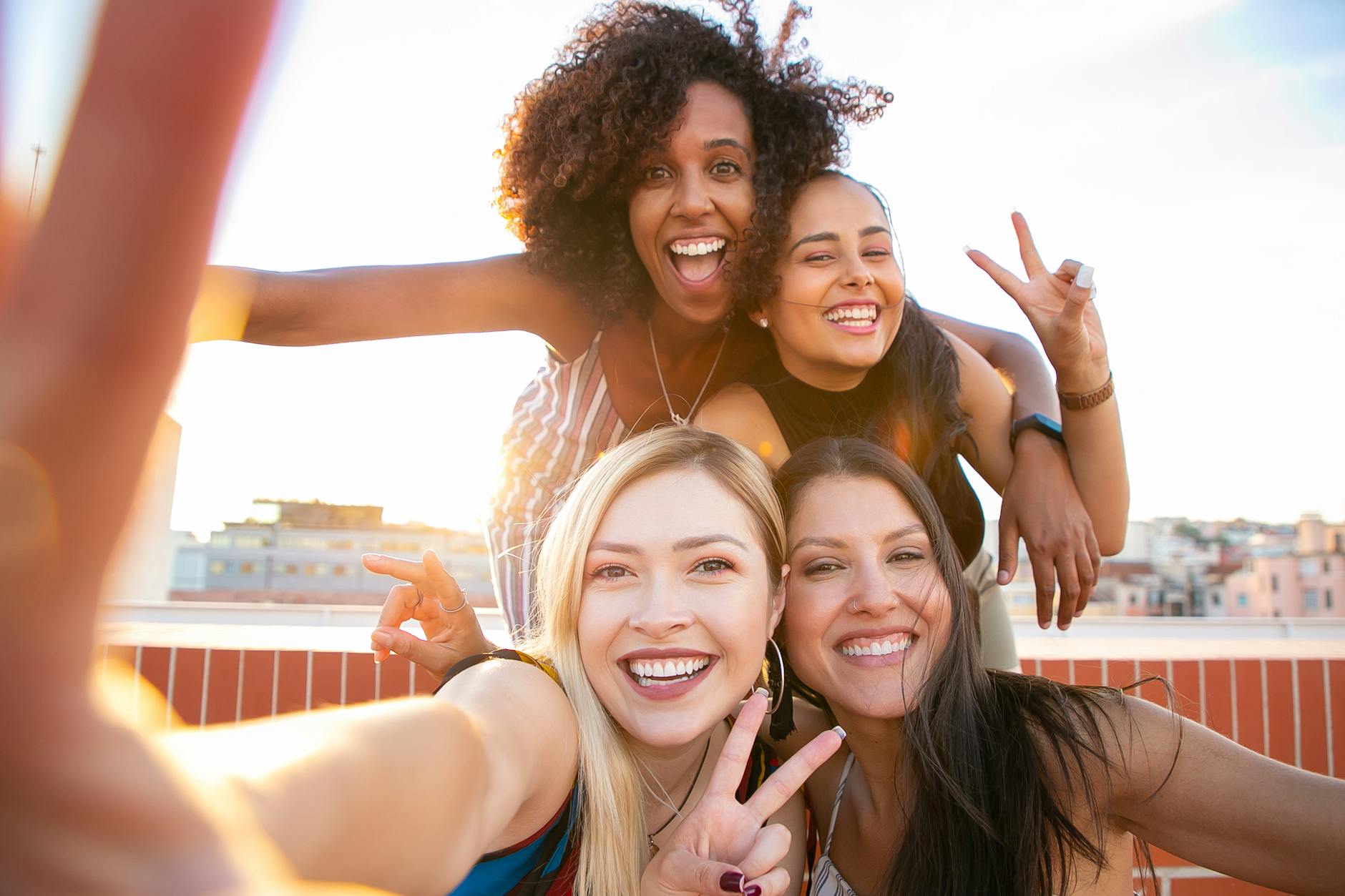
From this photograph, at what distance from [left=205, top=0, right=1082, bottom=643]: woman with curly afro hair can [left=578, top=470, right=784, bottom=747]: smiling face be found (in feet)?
2.14

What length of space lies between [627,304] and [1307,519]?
72.5 metres

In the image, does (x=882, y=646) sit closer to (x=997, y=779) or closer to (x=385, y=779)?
(x=997, y=779)

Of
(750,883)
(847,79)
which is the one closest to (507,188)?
(847,79)

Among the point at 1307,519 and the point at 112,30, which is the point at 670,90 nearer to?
the point at 112,30

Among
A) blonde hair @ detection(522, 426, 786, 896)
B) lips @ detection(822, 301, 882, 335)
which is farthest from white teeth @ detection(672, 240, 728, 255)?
blonde hair @ detection(522, 426, 786, 896)

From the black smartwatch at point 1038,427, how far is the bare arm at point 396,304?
1.54m

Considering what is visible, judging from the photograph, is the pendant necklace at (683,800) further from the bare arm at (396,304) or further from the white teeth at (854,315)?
the bare arm at (396,304)

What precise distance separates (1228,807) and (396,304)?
260 cm

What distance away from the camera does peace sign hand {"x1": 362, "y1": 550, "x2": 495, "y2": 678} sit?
8.28 feet

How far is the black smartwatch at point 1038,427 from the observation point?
3109 mm

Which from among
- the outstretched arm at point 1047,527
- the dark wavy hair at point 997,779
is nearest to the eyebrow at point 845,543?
the dark wavy hair at point 997,779

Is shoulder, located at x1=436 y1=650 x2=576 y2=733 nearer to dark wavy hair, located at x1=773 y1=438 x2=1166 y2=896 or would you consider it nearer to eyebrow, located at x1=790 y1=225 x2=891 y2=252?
dark wavy hair, located at x1=773 y1=438 x2=1166 y2=896

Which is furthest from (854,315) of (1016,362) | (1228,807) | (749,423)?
(1228,807)

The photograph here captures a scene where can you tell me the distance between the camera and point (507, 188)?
356 cm
